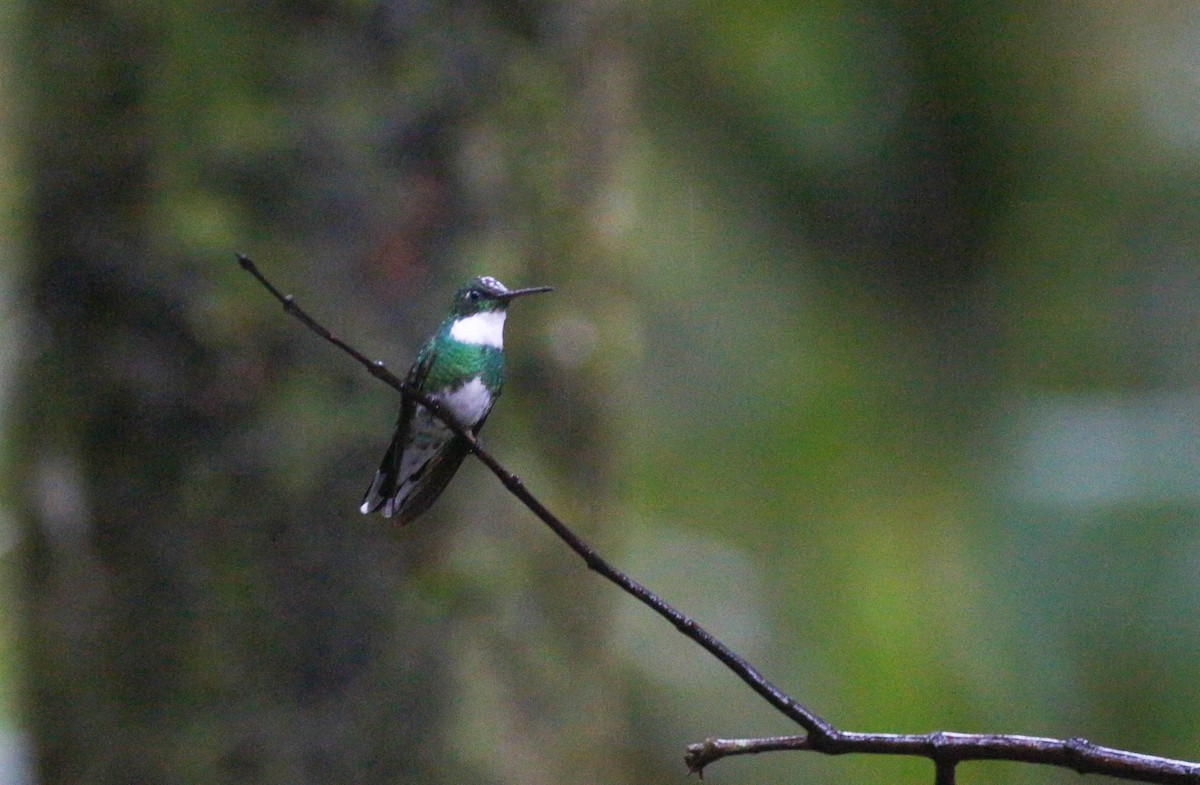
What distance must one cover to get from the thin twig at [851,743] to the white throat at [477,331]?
32cm

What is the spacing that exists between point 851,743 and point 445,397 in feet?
1.92

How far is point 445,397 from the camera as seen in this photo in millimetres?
1213

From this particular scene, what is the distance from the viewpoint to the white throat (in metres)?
1.10

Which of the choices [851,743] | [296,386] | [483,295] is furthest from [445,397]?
[296,386]

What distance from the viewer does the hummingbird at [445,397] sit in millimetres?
→ 913

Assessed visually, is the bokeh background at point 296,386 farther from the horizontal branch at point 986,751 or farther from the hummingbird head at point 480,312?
the horizontal branch at point 986,751

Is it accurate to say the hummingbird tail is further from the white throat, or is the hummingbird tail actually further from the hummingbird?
the white throat

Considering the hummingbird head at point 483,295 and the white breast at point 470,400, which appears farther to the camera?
the white breast at point 470,400

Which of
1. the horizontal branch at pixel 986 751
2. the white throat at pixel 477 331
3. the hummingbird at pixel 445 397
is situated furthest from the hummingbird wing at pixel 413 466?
the horizontal branch at pixel 986 751

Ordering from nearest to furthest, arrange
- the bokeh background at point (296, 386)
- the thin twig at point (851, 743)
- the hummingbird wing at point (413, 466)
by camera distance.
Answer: the thin twig at point (851, 743) < the hummingbird wing at point (413, 466) < the bokeh background at point (296, 386)

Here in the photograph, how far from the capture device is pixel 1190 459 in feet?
14.7

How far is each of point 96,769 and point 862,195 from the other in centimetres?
379

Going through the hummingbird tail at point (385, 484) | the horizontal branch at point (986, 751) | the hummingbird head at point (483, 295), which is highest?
the hummingbird head at point (483, 295)

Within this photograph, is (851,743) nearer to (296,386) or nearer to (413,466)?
(413,466)
